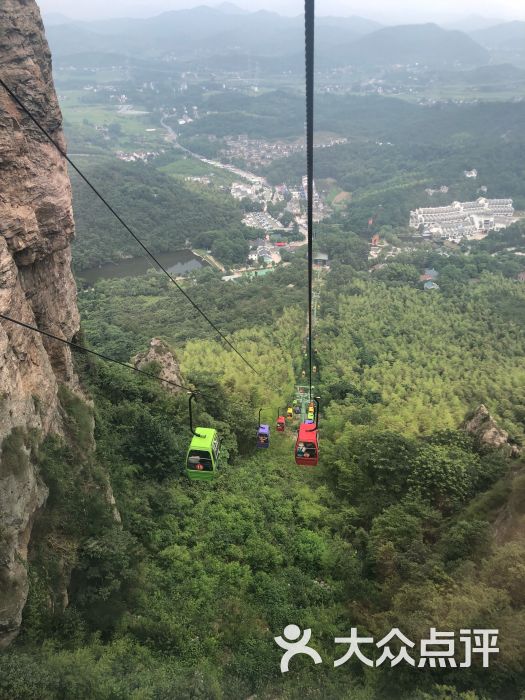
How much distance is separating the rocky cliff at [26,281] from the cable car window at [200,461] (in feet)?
9.66

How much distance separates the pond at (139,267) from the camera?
5644 centimetres

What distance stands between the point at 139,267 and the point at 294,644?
53913mm

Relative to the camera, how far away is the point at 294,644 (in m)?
9.91

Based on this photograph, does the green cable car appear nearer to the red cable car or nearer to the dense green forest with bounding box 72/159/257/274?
the red cable car

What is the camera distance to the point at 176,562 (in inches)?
466

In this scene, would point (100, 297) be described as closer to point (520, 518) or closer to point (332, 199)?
point (520, 518)

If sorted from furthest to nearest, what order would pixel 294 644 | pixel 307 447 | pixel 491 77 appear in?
pixel 491 77, pixel 307 447, pixel 294 644

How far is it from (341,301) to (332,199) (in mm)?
55018

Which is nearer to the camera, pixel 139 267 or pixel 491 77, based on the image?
pixel 139 267

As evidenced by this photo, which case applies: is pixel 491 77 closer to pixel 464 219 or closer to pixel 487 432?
pixel 464 219

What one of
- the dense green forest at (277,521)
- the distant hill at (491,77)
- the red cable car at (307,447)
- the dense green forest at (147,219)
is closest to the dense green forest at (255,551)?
the dense green forest at (277,521)

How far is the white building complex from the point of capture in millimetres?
72188

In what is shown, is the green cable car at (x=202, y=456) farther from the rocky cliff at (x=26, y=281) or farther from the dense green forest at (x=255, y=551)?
the rocky cliff at (x=26, y=281)

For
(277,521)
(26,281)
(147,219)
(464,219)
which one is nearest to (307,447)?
(277,521)
